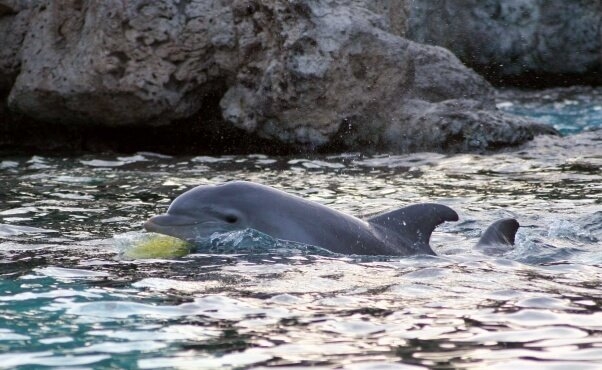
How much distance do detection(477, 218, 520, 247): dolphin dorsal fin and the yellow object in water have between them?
5.56ft

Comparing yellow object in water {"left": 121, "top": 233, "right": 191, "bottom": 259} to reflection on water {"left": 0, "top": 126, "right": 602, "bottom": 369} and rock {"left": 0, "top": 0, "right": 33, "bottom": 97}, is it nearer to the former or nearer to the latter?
reflection on water {"left": 0, "top": 126, "right": 602, "bottom": 369}

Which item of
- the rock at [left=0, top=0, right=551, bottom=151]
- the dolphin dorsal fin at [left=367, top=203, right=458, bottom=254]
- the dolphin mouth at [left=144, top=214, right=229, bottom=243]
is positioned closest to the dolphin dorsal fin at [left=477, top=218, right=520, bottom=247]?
the dolphin dorsal fin at [left=367, top=203, right=458, bottom=254]

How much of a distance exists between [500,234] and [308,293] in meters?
1.74

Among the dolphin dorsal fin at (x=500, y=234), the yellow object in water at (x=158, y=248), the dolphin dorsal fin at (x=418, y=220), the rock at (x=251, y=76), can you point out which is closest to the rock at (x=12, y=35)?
the rock at (x=251, y=76)

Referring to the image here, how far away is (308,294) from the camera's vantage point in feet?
17.1

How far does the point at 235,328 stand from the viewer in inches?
179

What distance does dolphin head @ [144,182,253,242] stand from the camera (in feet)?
20.5

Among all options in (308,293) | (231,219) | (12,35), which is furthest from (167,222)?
(12,35)

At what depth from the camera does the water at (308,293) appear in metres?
4.18

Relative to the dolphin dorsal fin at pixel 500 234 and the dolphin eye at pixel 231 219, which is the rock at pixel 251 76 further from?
the dolphin eye at pixel 231 219

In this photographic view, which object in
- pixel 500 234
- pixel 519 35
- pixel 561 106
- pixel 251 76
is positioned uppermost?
pixel 519 35

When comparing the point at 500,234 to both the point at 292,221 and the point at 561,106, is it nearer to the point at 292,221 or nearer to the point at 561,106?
the point at 292,221

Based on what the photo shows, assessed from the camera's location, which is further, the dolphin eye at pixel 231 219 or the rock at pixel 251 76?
the rock at pixel 251 76

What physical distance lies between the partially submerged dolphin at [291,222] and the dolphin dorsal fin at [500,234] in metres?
0.29
